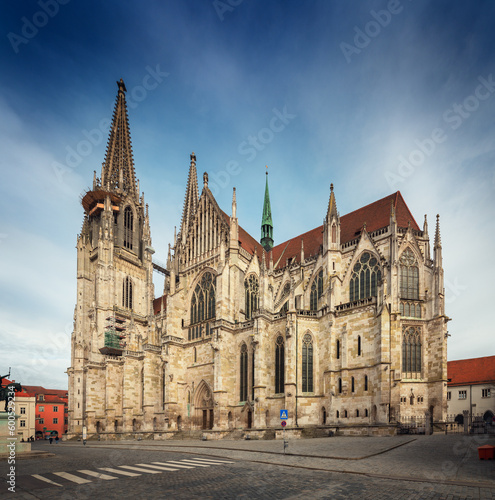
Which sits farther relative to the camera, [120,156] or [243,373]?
[120,156]

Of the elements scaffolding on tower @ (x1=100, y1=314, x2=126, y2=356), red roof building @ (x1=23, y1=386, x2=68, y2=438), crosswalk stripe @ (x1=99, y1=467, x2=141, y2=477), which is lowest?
red roof building @ (x1=23, y1=386, x2=68, y2=438)

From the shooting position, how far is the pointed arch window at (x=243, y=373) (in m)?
33.9

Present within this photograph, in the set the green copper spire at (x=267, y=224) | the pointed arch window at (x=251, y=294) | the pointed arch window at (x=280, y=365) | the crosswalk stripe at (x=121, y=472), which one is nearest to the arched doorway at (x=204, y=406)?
the pointed arch window at (x=251, y=294)

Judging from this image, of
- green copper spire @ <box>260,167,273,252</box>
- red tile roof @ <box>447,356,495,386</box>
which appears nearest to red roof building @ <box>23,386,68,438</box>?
green copper spire @ <box>260,167,273,252</box>

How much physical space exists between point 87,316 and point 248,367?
26.8m

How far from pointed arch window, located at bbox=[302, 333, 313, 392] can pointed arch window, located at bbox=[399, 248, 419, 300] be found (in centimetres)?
796

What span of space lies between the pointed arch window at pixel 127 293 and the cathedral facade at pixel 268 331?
0.67ft

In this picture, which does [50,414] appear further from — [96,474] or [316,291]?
[96,474]

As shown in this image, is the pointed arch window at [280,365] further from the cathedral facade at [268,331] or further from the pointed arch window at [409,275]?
the pointed arch window at [409,275]

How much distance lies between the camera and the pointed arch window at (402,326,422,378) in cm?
2883

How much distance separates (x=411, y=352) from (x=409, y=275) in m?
5.85

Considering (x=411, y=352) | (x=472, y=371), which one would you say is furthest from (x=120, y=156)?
(x=472, y=371)

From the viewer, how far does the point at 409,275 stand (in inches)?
1223

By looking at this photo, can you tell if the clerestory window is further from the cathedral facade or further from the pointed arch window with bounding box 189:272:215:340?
the pointed arch window with bounding box 189:272:215:340
